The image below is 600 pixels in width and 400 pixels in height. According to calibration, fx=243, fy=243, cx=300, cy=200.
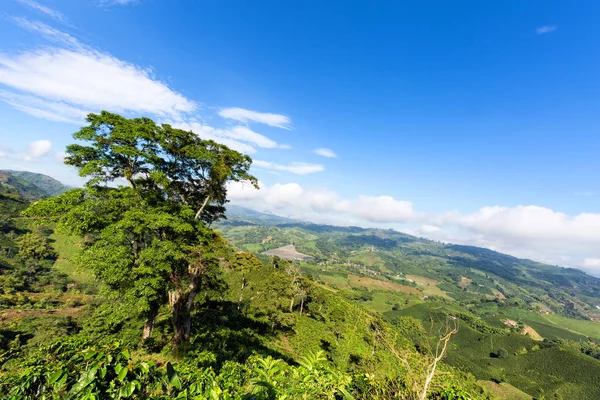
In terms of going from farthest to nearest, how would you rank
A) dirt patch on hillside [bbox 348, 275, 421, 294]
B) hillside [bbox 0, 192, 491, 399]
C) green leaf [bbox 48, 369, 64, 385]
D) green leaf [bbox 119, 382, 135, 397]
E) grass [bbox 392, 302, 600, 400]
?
dirt patch on hillside [bbox 348, 275, 421, 294] → grass [bbox 392, 302, 600, 400] → hillside [bbox 0, 192, 491, 399] → green leaf [bbox 119, 382, 135, 397] → green leaf [bbox 48, 369, 64, 385]

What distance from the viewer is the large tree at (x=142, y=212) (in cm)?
970

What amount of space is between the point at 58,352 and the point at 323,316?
50000 mm

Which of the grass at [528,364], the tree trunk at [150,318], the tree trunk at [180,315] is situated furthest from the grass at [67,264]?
the grass at [528,364]

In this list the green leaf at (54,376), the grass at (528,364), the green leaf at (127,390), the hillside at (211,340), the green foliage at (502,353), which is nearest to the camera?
the green leaf at (54,376)

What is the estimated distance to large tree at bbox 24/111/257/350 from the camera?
9.70 m

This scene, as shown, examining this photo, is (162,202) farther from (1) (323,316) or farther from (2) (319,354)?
(1) (323,316)

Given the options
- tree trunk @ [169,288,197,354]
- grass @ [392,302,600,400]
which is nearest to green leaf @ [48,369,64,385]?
tree trunk @ [169,288,197,354]

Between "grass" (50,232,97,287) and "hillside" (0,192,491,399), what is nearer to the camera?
"hillside" (0,192,491,399)

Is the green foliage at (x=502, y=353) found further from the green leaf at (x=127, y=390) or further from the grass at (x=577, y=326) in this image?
the green leaf at (x=127, y=390)

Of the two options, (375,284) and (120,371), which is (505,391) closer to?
(120,371)

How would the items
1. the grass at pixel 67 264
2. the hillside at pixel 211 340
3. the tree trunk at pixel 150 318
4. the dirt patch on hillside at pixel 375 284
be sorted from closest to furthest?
1. the hillside at pixel 211 340
2. the tree trunk at pixel 150 318
3. the grass at pixel 67 264
4. the dirt patch on hillside at pixel 375 284

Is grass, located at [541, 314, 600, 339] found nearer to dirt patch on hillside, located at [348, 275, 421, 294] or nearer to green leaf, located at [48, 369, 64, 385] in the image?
dirt patch on hillside, located at [348, 275, 421, 294]

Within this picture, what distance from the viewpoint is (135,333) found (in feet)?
45.2

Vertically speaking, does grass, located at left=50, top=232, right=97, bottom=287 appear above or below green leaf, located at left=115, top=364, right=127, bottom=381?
below
